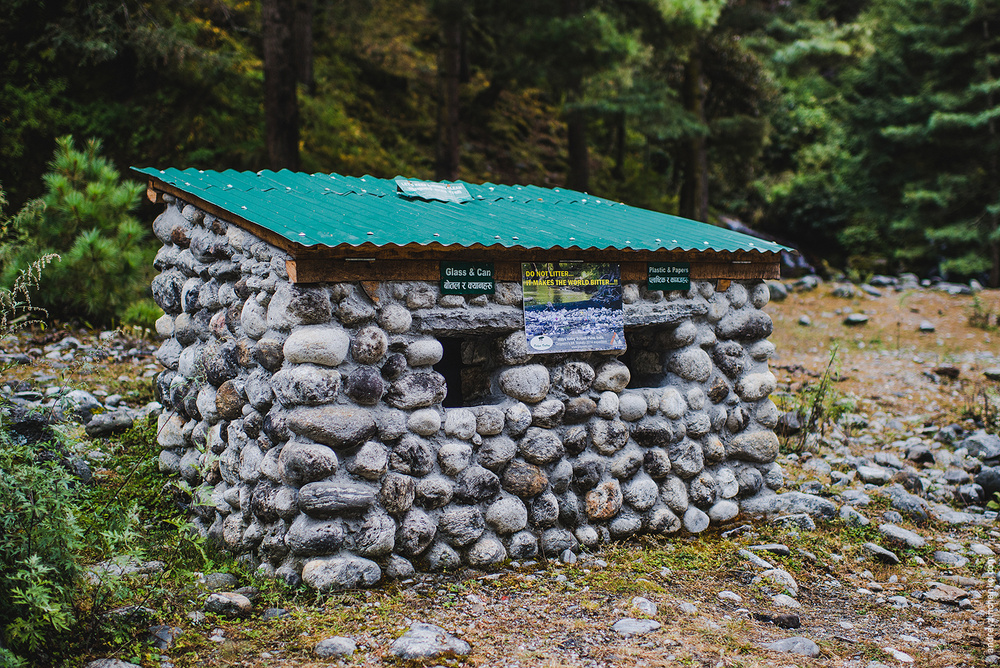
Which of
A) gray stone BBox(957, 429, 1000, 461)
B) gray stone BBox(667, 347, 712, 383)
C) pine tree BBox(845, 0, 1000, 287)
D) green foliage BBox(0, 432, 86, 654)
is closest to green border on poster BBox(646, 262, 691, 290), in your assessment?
gray stone BBox(667, 347, 712, 383)

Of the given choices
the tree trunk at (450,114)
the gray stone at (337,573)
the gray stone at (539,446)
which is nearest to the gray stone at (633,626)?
the gray stone at (539,446)

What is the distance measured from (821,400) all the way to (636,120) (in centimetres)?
702

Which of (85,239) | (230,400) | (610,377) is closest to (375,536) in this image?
(230,400)

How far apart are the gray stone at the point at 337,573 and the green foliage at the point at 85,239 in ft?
20.6

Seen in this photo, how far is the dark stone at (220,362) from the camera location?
16.4ft

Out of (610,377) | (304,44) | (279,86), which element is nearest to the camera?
(610,377)

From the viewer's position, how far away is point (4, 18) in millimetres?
12219

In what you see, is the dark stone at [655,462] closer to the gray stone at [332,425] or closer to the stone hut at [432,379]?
the stone hut at [432,379]

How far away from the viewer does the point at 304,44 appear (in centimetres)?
1596

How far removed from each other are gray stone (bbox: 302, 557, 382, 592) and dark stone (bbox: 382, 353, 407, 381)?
1.09m

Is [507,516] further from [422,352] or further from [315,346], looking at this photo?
[315,346]

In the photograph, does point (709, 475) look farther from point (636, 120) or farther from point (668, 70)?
point (668, 70)

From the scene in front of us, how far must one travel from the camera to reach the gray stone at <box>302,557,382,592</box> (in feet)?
14.0

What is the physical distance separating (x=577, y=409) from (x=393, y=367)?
4.64 feet
